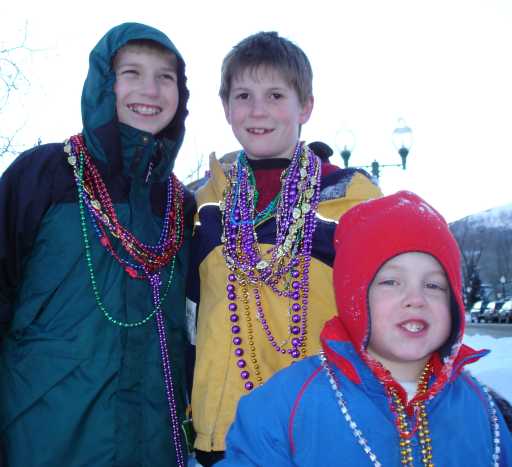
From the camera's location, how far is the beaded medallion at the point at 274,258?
2467 mm

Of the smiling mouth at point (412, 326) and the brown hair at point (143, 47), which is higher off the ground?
the brown hair at point (143, 47)

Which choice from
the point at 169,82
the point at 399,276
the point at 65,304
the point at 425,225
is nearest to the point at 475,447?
the point at 399,276

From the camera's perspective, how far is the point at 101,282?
7.86ft

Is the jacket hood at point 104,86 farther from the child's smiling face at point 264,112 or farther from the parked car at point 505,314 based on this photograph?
the parked car at point 505,314

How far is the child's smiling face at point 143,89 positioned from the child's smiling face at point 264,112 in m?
0.33

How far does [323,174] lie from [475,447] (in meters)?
1.38

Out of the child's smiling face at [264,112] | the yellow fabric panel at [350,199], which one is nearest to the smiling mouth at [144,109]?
the child's smiling face at [264,112]

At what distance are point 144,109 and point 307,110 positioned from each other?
81 cm

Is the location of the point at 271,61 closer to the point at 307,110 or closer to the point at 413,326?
the point at 307,110

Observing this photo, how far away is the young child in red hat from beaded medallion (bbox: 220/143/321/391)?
1.49 ft

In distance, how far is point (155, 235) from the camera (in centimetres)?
262

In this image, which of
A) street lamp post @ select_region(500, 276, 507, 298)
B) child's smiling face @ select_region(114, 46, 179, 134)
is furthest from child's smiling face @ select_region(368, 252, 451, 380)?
street lamp post @ select_region(500, 276, 507, 298)

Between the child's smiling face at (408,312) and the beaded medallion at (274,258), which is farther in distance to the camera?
the beaded medallion at (274,258)

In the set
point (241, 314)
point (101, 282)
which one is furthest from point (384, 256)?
point (101, 282)
